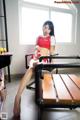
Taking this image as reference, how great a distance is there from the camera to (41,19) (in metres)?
4.38

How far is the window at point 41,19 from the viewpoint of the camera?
427cm

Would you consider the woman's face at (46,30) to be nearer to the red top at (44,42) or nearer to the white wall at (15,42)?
the red top at (44,42)

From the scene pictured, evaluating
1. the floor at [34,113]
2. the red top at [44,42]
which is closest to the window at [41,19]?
the red top at [44,42]

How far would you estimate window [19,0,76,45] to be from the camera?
14.0 feet

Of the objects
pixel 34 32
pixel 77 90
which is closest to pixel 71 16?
pixel 34 32

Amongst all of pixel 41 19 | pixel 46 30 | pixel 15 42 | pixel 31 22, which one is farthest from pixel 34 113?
pixel 41 19

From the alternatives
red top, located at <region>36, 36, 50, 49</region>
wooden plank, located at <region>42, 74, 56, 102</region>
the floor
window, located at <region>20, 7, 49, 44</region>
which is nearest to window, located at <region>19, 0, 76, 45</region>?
window, located at <region>20, 7, 49, 44</region>

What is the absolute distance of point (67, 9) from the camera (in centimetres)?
451

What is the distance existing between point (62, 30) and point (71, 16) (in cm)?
42

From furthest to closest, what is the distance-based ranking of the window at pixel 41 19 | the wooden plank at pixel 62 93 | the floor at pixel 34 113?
the window at pixel 41 19 < the floor at pixel 34 113 < the wooden plank at pixel 62 93

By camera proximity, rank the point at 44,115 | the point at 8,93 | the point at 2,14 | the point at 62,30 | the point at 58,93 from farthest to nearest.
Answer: the point at 62,30
the point at 2,14
the point at 8,93
the point at 44,115
the point at 58,93

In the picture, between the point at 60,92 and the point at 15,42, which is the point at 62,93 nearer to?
the point at 60,92

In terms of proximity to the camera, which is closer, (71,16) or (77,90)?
(77,90)

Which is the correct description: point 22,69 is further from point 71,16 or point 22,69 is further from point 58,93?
point 58,93
